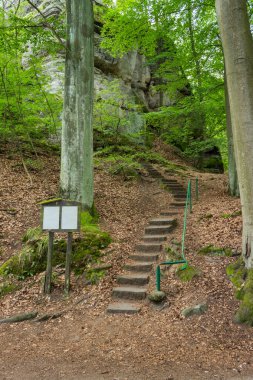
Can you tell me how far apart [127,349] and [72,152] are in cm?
506

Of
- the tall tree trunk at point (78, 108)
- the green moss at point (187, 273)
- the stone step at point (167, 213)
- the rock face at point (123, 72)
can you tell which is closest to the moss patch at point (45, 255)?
the tall tree trunk at point (78, 108)

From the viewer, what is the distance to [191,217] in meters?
9.27

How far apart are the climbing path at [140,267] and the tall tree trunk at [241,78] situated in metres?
2.18

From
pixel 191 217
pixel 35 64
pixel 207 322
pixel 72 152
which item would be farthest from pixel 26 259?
pixel 35 64

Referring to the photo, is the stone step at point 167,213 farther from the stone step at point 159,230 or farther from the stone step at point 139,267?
the stone step at point 139,267

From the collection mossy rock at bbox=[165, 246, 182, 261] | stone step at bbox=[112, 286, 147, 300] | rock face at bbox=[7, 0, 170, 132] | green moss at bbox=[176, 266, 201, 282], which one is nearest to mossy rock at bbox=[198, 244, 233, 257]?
mossy rock at bbox=[165, 246, 182, 261]

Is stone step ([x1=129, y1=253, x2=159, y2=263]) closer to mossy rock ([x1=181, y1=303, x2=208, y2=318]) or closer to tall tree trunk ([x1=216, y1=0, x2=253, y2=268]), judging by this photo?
mossy rock ([x1=181, y1=303, x2=208, y2=318])

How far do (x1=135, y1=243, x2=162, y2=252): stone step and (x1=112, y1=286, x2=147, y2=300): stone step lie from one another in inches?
60.4

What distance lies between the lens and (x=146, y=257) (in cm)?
709

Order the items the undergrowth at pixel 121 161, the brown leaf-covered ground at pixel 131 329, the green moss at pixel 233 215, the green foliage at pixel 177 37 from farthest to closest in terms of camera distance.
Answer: the undergrowth at pixel 121 161 < the green foliage at pixel 177 37 < the green moss at pixel 233 215 < the brown leaf-covered ground at pixel 131 329

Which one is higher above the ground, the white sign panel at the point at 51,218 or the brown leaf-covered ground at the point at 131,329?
the white sign panel at the point at 51,218

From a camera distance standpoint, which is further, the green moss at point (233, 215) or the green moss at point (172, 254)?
the green moss at point (233, 215)

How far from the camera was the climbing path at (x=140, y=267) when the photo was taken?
5707mm

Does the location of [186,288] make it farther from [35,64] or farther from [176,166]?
[176,166]
